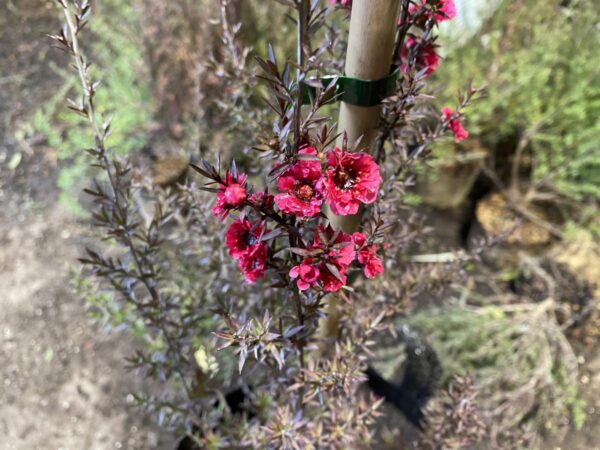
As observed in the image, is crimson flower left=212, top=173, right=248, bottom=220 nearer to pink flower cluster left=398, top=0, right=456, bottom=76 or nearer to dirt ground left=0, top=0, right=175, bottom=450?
pink flower cluster left=398, top=0, right=456, bottom=76

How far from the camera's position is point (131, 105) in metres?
2.52

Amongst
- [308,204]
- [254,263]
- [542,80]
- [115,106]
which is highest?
[308,204]

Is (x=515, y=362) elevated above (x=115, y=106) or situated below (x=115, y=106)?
below

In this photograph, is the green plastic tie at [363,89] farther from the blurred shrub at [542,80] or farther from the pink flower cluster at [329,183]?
the blurred shrub at [542,80]

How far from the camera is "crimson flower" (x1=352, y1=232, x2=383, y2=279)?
0.67 metres

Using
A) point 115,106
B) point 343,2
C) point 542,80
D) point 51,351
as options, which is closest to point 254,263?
point 343,2

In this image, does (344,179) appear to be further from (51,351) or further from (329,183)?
(51,351)

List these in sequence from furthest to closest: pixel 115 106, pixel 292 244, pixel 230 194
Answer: pixel 115 106 → pixel 292 244 → pixel 230 194

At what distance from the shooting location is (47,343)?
5.94ft

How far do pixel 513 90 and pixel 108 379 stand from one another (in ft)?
6.24

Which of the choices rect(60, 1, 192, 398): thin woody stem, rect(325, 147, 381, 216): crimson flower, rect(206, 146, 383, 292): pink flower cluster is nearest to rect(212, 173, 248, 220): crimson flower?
rect(206, 146, 383, 292): pink flower cluster

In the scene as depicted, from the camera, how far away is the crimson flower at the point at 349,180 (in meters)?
0.59

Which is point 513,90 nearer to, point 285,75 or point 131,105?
point 285,75

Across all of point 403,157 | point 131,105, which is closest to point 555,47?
point 403,157
